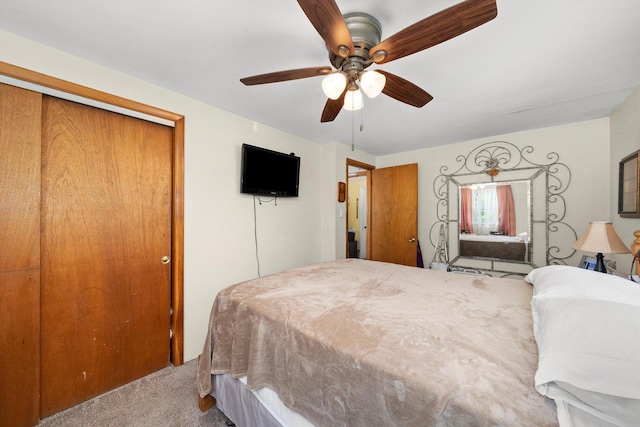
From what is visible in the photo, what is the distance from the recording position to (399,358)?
810 millimetres

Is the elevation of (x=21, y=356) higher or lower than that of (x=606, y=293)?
lower

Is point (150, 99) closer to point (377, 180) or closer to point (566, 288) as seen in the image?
point (566, 288)

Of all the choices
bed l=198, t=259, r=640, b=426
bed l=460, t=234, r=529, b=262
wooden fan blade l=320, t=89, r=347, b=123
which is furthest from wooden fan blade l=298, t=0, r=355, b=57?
bed l=460, t=234, r=529, b=262

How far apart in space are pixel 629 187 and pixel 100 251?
420cm

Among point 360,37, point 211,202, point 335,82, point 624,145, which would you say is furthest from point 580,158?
point 211,202

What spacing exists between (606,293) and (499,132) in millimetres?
2609

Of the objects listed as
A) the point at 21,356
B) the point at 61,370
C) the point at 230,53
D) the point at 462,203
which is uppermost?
the point at 230,53

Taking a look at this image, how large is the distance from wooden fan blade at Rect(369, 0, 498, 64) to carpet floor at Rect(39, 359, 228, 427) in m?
2.29

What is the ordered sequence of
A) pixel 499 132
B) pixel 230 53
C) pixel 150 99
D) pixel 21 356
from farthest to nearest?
pixel 499 132
pixel 150 99
pixel 230 53
pixel 21 356

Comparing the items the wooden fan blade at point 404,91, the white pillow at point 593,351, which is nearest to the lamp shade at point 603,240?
the white pillow at point 593,351

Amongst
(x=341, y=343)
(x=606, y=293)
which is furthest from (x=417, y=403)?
(x=606, y=293)

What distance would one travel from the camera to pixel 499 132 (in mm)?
2934

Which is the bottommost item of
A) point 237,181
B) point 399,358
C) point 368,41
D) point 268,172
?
point 399,358

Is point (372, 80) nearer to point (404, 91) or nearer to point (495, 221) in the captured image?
point (404, 91)
